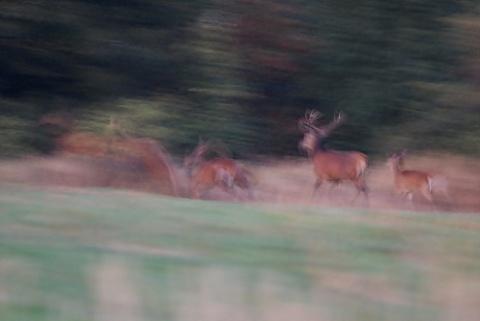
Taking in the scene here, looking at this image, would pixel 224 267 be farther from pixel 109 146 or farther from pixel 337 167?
pixel 109 146

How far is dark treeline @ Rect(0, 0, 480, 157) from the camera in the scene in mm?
10469

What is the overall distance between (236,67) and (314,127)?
106 cm

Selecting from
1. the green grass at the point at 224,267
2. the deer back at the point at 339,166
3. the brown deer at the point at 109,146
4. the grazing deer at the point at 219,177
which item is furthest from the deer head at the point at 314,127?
the green grass at the point at 224,267

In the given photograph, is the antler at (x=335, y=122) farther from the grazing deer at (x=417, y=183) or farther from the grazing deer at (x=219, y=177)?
the grazing deer at (x=219, y=177)

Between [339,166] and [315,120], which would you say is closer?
[339,166]

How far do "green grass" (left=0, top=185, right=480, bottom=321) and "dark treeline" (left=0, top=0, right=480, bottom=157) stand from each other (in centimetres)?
581

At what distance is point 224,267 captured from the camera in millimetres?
3605

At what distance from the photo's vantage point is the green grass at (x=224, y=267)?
319 centimetres

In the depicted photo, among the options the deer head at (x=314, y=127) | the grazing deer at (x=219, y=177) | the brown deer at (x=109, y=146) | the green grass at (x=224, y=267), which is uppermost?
the deer head at (x=314, y=127)

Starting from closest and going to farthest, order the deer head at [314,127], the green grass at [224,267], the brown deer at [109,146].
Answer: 1. the green grass at [224,267]
2. the brown deer at [109,146]
3. the deer head at [314,127]

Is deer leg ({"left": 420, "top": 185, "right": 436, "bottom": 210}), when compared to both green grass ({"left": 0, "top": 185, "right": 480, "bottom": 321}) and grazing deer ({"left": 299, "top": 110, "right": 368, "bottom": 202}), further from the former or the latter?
green grass ({"left": 0, "top": 185, "right": 480, "bottom": 321})

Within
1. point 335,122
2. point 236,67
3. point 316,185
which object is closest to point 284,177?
point 316,185

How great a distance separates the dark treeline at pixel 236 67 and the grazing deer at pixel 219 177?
3.38 ft

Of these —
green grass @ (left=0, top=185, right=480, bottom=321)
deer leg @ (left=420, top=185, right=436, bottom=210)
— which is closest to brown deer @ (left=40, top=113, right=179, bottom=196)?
deer leg @ (left=420, top=185, right=436, bottom=210)
